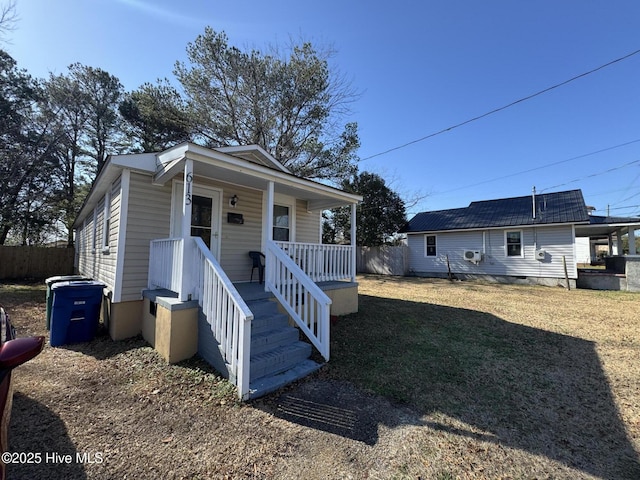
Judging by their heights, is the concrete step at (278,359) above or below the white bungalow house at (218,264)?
below

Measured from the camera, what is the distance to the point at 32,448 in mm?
2193

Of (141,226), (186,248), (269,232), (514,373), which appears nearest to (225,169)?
(269,232)

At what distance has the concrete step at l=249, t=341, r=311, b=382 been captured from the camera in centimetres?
324

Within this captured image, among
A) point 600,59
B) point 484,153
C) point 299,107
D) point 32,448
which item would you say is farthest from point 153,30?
point 484,153

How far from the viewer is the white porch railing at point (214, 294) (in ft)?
9.61

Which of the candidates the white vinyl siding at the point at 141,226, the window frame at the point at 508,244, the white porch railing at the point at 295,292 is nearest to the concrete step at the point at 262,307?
the white porch railing at the point at 295,292

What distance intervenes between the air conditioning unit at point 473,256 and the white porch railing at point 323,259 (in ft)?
33.3

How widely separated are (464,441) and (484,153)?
1751cm

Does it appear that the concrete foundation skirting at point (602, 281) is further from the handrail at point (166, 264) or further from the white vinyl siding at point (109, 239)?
the white vinyl siding at point (109, 239)

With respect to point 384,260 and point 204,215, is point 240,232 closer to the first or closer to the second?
point 204,215

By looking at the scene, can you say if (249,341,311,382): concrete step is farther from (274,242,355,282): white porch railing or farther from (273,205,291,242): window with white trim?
(273,205,291,242): window with white trim

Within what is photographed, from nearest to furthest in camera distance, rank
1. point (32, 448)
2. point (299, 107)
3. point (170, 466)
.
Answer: point (170, 466) → point (32, 448) → point (299, 107)

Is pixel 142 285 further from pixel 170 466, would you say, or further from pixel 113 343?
pixel 170 466

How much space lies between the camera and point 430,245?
16.0 meters
